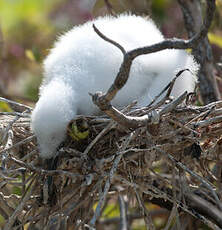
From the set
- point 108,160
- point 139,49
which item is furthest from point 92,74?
point 139,49

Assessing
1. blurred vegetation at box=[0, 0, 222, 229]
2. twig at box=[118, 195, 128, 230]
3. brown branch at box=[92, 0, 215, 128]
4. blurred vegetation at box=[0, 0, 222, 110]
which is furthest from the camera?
blurred vegetation at box=[0, 0, 222, 110]

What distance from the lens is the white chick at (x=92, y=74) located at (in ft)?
6.13

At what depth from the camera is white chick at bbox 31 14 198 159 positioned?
1869 mm

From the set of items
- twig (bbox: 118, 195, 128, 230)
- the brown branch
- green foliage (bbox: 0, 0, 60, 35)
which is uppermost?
the brown branch

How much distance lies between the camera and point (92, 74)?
6.69ft

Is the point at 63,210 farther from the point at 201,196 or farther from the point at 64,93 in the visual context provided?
the point at 201,196

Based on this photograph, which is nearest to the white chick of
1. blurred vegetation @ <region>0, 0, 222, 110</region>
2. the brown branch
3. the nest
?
the nest

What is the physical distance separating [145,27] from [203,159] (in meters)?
0.58

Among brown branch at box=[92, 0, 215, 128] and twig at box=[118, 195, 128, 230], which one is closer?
brown branch at box=[92, 0, 215, 128]

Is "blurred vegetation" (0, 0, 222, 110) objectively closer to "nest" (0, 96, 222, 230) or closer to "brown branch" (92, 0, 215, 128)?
"nest" (0, 96, 222, 230)

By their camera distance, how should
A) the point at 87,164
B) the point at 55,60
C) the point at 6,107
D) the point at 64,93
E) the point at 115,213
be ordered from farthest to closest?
the point at 115,213, the point at 6,107, the point at 55,60, the point at 64,93, the point at 87,164

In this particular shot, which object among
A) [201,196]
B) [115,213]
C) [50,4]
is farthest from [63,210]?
[50,4]

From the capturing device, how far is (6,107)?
2.64 meters

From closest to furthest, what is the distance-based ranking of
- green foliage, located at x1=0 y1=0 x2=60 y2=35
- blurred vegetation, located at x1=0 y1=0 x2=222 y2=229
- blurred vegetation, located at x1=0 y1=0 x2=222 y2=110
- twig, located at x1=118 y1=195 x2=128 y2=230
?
twig, located at x1=118 y1=195 x2=128 y2=230, blurred vegetation, located at x1=0 y1=0 x2=222 y2=229, blurred vegetation, located at x1=0 y1=0 x2=222 y2=110, green foliage, located at x1=0 y1=0 x2=60 y2=35
